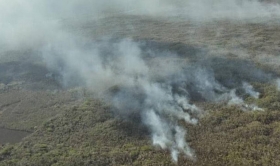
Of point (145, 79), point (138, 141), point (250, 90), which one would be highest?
point (145, 79)

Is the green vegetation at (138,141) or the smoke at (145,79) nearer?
the green vegetation at (138,141)

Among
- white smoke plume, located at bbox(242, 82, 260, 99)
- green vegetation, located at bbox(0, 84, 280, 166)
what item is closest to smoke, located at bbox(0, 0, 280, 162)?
white smoke plume, located at bbox(242, 82, 260, 99)

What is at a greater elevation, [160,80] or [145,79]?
[145,79]

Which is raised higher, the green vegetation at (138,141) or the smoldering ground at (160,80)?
the smoldering ground at (160,80)

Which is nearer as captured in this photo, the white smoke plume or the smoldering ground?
the smoldering ground

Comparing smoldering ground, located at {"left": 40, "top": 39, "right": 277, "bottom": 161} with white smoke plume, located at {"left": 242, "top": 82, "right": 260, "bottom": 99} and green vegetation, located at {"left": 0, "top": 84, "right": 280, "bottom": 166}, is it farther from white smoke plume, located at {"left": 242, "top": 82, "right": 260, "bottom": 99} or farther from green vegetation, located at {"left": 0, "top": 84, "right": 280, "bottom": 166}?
green vegetation, located at {"left": 0, "top": 84, "right": 280, "bottom": 166}

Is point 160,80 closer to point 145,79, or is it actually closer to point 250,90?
point 145,79

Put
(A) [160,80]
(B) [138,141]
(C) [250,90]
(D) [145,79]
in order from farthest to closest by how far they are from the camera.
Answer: (D) [145,79] < (A) [160,80] < (C) [250,90] < (B) [138,141]

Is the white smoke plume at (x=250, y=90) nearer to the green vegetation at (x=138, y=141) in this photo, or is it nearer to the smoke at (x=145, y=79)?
the smoke at (x=145, y=79)

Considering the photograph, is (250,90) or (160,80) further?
(160,80)

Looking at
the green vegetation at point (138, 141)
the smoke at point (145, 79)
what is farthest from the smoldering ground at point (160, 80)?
the green vegetation at point (138, 141)

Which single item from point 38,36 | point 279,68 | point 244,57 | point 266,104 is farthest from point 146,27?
point 266,104

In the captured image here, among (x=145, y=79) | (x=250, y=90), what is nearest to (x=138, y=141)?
(x=145, y=79)
